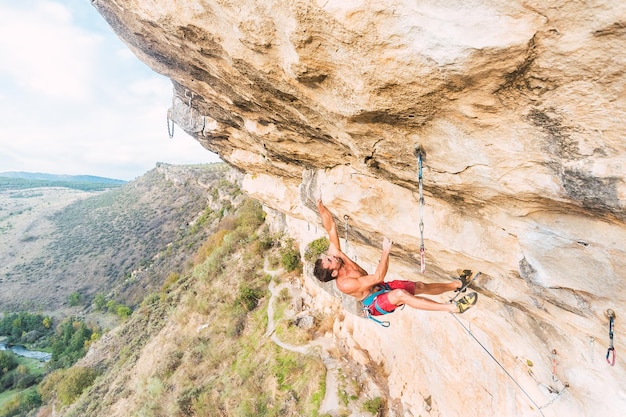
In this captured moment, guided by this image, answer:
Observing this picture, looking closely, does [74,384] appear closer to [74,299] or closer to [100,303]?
[100,303]

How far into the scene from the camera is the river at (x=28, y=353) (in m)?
56.3

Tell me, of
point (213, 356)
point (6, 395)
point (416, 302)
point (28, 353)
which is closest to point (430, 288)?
point (416, 302)

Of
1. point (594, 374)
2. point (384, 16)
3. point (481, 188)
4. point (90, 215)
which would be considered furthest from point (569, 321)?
point (90, 215)

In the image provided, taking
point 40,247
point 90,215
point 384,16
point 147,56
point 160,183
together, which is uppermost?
point 147,56

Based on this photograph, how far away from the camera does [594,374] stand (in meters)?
4.44

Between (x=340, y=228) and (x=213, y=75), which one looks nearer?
(x=213, y=75)

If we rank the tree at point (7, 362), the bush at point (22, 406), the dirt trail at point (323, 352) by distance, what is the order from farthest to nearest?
the tree at point (7, 362), the bush at point (22, 406), the dirt trail at point (323, 352)

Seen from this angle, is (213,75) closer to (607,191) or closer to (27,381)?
(607,191)

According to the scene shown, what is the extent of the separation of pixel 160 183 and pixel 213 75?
8249 centimetres

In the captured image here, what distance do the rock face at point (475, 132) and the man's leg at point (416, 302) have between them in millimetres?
1101

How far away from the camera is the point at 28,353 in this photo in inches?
2315

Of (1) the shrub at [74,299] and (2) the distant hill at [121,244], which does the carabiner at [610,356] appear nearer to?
(2) the distant hill at [121,244]

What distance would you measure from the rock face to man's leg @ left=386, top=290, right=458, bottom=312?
1.10m

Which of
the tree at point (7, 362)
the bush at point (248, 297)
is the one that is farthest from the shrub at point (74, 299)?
the bush at point (248, 297)
